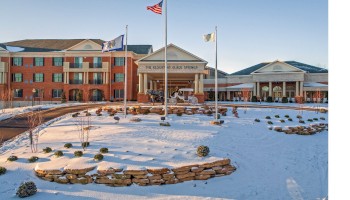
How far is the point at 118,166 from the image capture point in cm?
1107

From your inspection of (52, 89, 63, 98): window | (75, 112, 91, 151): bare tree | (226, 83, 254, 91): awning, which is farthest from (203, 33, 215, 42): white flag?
(52, 89, 63, 98): window

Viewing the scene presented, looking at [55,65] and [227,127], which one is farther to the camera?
[55,65]

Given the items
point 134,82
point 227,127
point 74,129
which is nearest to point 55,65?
point 134,82

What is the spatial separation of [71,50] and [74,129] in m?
33.9

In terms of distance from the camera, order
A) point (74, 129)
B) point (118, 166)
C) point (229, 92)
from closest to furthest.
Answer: point (118, 166) → point (74, 129) → point (229, 92)

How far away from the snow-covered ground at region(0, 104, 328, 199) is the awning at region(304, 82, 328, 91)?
2538 cm

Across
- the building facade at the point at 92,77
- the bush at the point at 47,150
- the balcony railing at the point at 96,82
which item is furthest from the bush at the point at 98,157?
the balcony railing at the point at 96,82

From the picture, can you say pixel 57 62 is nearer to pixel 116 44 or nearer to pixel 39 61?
pixel 39 61

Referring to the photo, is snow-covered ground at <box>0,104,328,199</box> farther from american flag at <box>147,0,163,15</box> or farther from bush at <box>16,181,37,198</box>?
american flag at <box>147,0,163,15</box>

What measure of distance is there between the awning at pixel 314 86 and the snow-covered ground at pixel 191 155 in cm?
2538

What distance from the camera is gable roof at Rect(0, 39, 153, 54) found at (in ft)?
164

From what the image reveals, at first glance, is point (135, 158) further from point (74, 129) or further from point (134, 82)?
point (134, 82)
